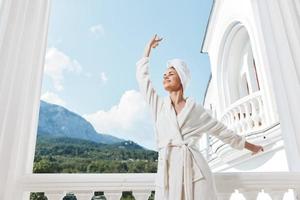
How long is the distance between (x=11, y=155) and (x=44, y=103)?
53cm

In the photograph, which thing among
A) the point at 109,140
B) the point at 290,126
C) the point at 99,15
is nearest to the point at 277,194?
the point at 290,126

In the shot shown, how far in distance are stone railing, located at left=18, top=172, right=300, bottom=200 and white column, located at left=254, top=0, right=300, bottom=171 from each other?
14 centimetres

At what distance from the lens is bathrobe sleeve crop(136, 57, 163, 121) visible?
91cm

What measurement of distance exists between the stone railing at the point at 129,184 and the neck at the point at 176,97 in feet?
0.93

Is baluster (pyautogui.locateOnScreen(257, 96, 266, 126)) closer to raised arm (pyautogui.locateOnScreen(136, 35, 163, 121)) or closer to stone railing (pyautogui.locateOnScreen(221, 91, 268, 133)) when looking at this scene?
stone railing (pyautogui.locateOnScreen(221, 91, 268, 133))

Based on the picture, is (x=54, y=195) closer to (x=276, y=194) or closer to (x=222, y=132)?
(x=222, y=132)

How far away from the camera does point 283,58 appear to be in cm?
111

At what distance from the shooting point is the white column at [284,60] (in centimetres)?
102

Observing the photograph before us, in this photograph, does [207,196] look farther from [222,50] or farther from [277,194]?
[222,50]

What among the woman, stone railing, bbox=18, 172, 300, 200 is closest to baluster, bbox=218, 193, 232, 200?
stone railing, bbox=18, 172, 300, 200

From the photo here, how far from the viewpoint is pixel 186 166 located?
2.53 feet

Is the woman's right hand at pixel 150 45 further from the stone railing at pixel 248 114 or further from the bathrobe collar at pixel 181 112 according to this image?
the stone railing at pixel 248 114

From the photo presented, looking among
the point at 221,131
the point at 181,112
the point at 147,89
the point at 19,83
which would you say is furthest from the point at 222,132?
the point at 19,83

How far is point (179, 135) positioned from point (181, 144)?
0.03 meters
